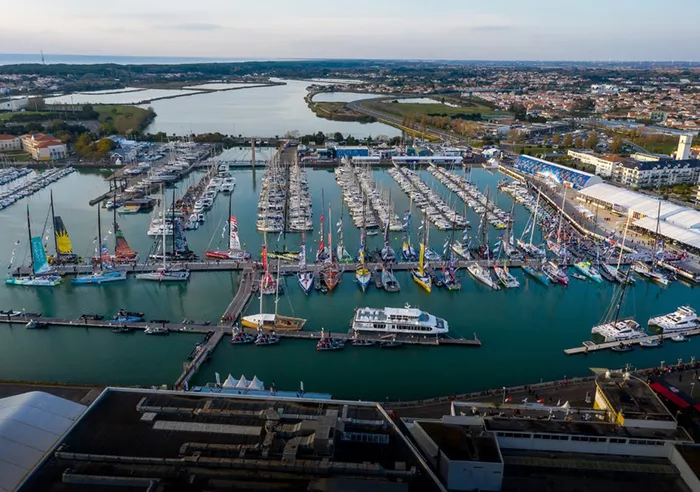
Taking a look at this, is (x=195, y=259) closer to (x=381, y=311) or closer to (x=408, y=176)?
(x=381, y=311)

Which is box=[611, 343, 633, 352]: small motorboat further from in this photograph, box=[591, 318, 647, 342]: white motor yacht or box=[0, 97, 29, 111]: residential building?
box=[0, 97, 29, 111]: residential building

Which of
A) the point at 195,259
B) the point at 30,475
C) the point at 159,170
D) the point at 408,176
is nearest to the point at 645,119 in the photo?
the point at 408,176

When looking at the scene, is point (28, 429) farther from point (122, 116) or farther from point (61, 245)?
point (122, 116)

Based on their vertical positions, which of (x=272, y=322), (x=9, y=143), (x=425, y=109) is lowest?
(x=272, y=322)

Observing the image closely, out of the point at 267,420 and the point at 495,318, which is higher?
the point at 267,420

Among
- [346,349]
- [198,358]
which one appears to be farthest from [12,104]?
[346,349]

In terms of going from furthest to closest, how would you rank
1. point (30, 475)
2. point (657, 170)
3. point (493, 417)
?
point (657, 170) < point (493, 417) < point (30, 475)

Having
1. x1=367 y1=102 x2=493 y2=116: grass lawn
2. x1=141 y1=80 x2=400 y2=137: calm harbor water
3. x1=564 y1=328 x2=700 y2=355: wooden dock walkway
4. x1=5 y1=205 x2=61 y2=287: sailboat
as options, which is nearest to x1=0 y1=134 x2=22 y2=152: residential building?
x1=141 y1=80 x2=400 y2=137: calm harbor water
